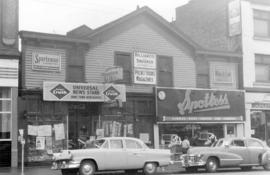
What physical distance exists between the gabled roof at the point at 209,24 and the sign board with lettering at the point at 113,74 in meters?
8.64

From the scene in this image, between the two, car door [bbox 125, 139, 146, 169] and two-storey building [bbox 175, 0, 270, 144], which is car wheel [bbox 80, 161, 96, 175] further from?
two-storey building [bbox 175, 0, 270, 144]

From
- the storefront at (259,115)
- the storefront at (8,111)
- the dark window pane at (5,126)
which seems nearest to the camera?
the storefront at (8,111)

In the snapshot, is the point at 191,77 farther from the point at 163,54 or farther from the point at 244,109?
the point at 244,109

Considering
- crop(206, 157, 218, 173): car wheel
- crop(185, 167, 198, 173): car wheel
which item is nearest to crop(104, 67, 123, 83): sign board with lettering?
crop(185, 167, 198, 173): car wheel

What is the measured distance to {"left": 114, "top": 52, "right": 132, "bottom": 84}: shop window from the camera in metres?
28.2

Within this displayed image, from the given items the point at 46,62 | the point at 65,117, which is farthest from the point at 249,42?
the point at 46,62

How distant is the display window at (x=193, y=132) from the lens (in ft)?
96.0

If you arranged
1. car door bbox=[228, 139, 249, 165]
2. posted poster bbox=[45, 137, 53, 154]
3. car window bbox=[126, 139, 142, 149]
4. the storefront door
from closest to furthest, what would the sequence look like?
1. car window bbox=[126, 139, 142, 149]
2. car door bbox=[228, 139, 249, 165]
3. posted poster bbox=[45, 137, 53, 154]
4. the storefront door

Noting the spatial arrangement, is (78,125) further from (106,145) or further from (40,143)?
(106,145)

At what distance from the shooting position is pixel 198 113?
30.2 m

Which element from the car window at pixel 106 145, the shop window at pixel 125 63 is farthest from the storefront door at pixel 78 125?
the car window at pixel 106 145

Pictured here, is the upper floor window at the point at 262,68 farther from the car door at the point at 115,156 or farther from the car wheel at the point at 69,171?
the car wheel at the point at 69,171

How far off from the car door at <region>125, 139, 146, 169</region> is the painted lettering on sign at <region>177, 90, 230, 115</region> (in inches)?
335

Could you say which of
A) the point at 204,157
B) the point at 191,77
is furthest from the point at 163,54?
the point at 204,157
